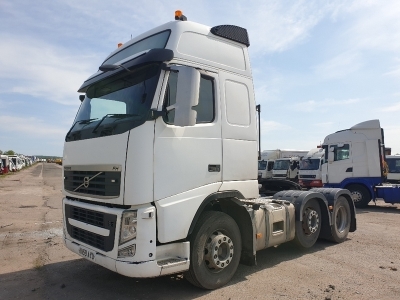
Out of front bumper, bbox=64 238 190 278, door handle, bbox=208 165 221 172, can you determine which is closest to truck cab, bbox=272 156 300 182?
door handle, bbox=208 165 221 172

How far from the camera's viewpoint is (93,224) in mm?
4270

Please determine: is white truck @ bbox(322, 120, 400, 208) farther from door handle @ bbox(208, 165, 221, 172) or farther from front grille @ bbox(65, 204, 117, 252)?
front grille @ bbox(65, 204, 117, 252)

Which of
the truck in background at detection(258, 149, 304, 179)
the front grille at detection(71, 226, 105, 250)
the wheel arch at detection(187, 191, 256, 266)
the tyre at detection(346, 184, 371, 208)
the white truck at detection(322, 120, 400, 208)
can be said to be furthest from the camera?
the truck in background at detection(258, 149, 304, 179)

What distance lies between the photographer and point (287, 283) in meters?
4.71

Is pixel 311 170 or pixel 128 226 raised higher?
pixel 311 170

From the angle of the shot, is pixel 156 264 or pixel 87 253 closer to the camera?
pixel 156 264

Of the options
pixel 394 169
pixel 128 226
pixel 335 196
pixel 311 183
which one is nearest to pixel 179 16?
pixel 128 226

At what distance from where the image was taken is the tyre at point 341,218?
7109 mm

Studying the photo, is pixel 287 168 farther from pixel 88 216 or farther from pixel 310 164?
pixel 88 216

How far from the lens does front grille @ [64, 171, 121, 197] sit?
3893 millimetres

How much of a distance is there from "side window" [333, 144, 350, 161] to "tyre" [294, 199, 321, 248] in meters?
8.19

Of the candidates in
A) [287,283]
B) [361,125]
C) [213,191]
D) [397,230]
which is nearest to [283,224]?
[287,283]

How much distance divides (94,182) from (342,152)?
40.7 feet

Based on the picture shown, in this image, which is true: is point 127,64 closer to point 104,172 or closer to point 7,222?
point 104,172
